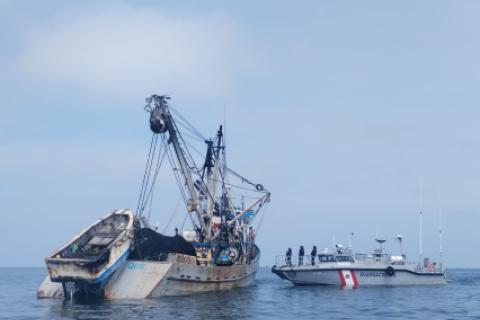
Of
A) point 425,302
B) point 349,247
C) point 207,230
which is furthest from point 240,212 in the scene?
point 425,302

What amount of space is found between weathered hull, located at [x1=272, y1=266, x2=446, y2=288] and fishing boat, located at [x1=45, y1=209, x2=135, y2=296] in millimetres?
18049

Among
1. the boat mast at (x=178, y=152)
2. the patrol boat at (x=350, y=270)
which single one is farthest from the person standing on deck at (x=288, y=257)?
the boat mast at (x=178, y=152)

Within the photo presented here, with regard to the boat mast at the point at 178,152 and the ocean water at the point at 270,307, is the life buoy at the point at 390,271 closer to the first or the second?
the ocean water at the point at 270,307

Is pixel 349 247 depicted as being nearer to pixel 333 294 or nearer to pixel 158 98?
pixel 333 294

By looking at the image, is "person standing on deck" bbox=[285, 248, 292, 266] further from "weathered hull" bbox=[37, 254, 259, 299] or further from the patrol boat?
"weathered hull" bbox=[37, 254, 259, 299]

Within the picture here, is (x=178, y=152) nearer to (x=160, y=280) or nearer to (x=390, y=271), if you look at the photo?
(x=160, y=280)

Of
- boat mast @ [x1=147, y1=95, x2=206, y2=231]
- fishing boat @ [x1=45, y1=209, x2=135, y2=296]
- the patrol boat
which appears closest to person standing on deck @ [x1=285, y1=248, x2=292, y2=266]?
the patrol boat

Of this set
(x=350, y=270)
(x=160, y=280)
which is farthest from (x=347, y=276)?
(x=160, y=280)

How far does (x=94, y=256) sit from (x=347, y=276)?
23536 mm

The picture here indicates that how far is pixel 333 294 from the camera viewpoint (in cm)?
4753

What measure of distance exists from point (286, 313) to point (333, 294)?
40.0ft

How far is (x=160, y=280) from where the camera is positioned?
130ft

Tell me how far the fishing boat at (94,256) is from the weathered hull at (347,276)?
18049 mm

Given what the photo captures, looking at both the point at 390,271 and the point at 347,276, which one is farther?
the point at 390,271
